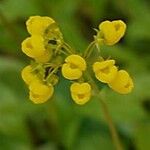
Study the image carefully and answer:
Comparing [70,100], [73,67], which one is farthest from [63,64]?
[70,100]

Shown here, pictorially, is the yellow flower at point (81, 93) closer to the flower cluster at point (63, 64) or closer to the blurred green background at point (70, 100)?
the flower cluster at point (63, 64)

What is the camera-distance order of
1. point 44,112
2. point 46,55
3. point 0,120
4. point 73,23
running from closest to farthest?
point 46,55
point 0,120
point 44,112
point 73,23

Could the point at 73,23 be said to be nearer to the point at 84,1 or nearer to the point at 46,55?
the point at 84,1

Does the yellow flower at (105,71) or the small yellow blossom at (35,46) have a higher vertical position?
the small yellow blossom at (35,46)

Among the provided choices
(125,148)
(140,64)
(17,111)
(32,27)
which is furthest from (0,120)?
(32,27)

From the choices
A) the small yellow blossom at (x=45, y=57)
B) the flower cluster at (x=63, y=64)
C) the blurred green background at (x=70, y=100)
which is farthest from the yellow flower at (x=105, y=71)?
the blurred green background at (x=70, y=100)

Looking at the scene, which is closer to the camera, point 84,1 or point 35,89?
point 35,89
